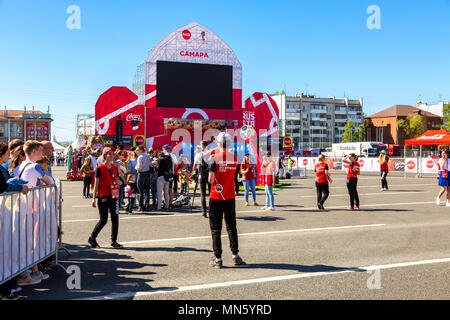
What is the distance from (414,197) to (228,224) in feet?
43.6

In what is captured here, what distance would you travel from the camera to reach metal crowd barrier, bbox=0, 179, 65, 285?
509 cm

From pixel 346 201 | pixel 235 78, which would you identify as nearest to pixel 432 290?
pixel 346 201

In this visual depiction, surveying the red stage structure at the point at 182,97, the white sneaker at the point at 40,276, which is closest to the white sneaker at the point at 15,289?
the white sneaker at the point at 40,276

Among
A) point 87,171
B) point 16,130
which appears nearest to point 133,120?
point 87,171

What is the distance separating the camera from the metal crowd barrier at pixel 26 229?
5.09m

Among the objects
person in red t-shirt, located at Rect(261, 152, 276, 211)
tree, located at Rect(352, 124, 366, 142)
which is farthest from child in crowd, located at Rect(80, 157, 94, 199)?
tree, located at Rect(352, 124, 366, 142)

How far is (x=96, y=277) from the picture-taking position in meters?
6.00

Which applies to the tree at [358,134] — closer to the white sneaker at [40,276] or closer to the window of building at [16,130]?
the window of building at [16,130]

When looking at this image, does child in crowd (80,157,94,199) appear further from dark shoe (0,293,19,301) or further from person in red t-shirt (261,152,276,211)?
dark shoe (0,293,19,301)

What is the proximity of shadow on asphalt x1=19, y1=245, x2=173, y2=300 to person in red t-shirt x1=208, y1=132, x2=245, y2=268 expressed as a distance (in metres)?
1.07

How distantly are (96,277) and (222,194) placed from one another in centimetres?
217

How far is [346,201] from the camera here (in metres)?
16.0

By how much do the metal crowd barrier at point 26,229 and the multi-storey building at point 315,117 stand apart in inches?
4809

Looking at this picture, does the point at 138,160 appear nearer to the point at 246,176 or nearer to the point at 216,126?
the point at 246,176
